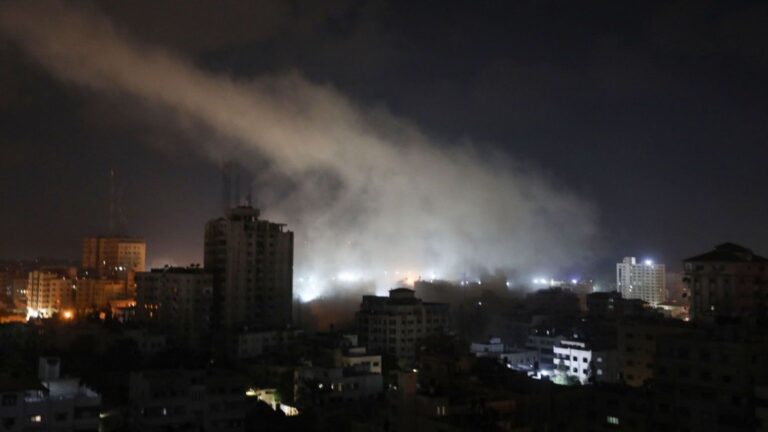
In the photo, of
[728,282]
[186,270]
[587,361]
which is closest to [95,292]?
[186,270]

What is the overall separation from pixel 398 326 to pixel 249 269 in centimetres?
509

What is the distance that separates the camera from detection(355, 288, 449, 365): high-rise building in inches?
887

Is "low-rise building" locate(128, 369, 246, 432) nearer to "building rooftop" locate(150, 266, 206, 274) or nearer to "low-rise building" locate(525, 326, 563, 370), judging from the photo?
"low-rise building" locate(525, 326, 563, 370)

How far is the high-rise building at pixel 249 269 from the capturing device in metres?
22.4

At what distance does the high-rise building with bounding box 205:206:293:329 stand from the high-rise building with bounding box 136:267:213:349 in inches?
17.5

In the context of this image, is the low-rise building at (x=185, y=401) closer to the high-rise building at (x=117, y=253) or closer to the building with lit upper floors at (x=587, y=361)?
the building with lit upper floors at (x=587, y=361)

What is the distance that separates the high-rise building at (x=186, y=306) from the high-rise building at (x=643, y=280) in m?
32.4

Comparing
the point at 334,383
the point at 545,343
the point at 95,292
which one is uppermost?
the point at 95,292

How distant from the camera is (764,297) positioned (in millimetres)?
18938

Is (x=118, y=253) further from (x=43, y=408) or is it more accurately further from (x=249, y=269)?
(x=43, y=408)

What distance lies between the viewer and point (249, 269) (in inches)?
901

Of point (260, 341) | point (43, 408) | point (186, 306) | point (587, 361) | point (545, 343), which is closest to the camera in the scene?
point (43, 408)

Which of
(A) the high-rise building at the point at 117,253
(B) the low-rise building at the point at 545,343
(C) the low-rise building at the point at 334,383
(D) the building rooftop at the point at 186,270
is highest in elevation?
(A) the high-rise building at the point at 117,253

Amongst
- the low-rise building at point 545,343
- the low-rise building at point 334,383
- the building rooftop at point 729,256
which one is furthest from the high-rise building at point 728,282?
the low-rise building at point 334,383
